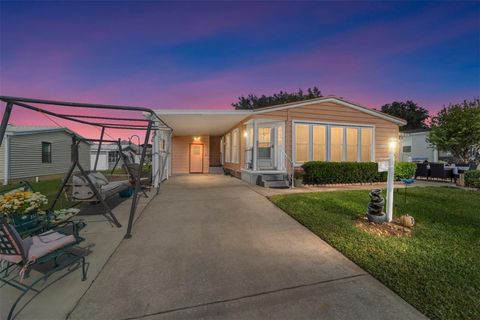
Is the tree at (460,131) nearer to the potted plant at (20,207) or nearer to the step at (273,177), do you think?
the step at (273,177)

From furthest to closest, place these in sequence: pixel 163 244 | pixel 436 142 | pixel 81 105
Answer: pixel 436 142, pixel 163 244, pixel 81 105

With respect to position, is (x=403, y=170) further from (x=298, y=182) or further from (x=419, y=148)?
(x=419, y=148)

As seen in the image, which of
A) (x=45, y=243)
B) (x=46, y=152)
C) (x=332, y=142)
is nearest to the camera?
(x=45, y=243)

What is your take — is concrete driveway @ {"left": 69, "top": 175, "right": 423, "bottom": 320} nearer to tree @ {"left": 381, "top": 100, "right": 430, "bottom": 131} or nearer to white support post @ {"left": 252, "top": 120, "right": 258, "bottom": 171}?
white support post @ {"left": 252, "top": 120, "right": 258, "bottom": 171}

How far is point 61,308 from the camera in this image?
72.5 inches

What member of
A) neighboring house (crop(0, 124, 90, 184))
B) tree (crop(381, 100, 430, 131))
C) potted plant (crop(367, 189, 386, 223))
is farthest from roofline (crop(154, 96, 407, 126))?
tree (crop(381, 100, 430, 131))

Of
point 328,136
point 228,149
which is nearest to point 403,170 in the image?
point 328,136

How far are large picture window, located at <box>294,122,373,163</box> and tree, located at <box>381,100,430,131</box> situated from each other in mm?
44384

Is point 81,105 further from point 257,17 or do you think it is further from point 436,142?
point 436,142

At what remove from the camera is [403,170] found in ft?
31.9

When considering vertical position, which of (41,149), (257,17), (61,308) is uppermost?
(257,17)

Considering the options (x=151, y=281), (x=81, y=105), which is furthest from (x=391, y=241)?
(x=81, y=105)

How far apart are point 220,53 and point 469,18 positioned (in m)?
11.3

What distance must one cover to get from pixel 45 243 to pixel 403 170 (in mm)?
12606
